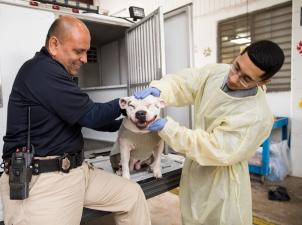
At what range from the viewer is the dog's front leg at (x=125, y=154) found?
1.89 meters

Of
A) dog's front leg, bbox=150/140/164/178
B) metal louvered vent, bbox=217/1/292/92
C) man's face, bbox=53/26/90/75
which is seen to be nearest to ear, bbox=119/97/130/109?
man's face, bbox=53/26/90/75

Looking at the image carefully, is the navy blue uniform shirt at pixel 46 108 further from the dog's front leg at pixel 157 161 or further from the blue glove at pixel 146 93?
the dog's front leg at pixel 157 161

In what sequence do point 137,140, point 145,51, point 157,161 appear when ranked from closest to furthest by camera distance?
point 137,140 → point 157,161 → point 145,51

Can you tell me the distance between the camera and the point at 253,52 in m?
1.33

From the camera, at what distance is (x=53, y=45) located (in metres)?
1.52

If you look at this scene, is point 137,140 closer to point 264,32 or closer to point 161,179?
point 161,179

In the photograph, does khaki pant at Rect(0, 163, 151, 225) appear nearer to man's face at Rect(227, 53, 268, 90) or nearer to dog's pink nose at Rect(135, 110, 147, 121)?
dog's pink nose at Rect(135, 110, 147, 121)

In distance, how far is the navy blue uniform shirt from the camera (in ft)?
4.61

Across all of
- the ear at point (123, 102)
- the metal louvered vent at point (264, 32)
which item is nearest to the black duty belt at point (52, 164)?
the ear at point (123, 102)

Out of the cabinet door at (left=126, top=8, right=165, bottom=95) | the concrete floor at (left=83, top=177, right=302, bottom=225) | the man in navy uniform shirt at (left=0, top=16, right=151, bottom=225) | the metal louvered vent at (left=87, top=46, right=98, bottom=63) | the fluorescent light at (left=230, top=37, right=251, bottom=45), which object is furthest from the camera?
the fluorescent light at (left=230, top=37, right=251, bottom=45)

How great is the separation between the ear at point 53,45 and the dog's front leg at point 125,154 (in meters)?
0.71

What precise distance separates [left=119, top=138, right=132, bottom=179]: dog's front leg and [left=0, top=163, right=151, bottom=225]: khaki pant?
18 cm

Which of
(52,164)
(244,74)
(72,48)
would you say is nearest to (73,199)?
(52,164)

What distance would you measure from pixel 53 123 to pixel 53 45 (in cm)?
43
